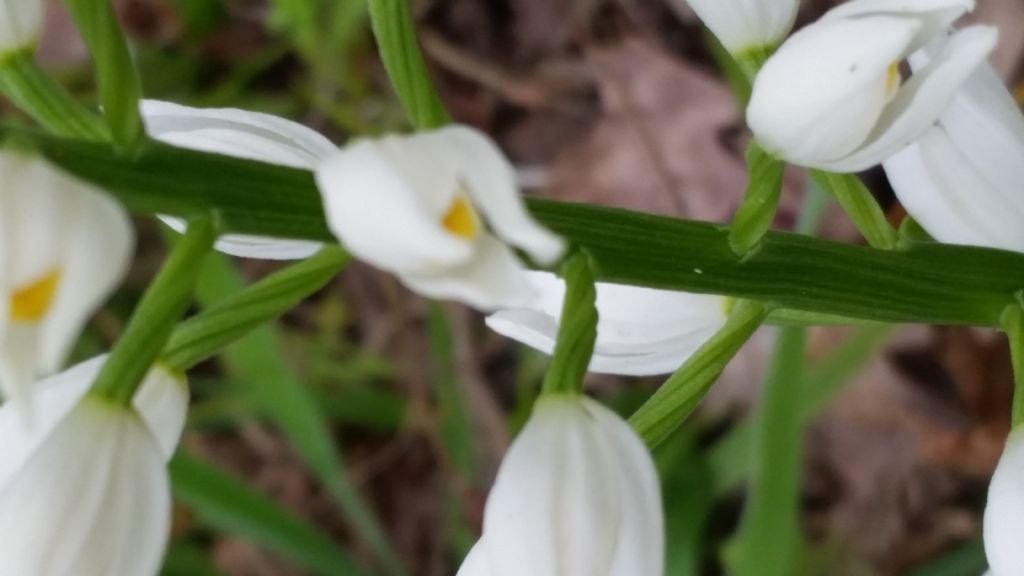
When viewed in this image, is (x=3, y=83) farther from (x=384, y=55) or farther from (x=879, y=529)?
(x=879, y=529)

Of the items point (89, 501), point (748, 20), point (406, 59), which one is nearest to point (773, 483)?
point (748, 20)

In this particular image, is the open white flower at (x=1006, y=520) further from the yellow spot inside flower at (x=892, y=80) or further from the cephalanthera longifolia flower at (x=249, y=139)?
the cephalanthera longifolia flower at (x=249, y=139)

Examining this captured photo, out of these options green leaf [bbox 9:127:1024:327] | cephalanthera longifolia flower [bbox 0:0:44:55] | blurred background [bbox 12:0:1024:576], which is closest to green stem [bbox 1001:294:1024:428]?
green leaf [bbox 9:127:1024:327]

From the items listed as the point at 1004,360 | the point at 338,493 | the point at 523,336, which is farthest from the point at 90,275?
the point at 1004,360

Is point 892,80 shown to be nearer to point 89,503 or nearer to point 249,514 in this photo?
point 89,503

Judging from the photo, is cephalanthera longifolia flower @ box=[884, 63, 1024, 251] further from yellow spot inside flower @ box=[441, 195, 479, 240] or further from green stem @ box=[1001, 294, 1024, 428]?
yellow spot inside flower @ box=[441, 195, 479, 240]

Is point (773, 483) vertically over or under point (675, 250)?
under
